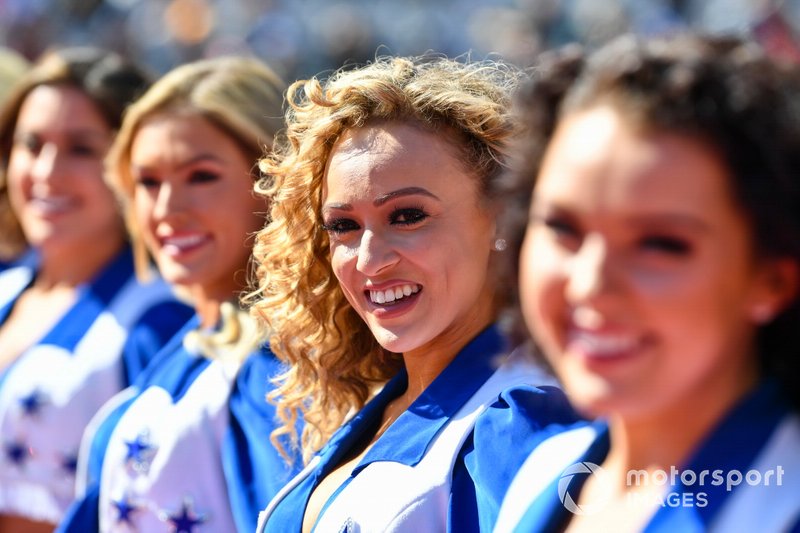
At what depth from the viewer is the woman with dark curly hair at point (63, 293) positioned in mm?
3295

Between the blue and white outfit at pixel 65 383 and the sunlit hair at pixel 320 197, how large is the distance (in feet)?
2.88

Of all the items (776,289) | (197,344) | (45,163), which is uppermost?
(45,163)

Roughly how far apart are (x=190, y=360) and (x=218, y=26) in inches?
308

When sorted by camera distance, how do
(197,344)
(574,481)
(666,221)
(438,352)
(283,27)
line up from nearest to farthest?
(666,221), (574,481), (438,352), (197,344), (283,27)

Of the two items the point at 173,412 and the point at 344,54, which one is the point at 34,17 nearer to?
the point at 344,54

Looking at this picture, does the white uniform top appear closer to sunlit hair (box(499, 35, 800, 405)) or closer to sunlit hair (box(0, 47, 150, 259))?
sunlit hair (box(0, 47, 150, 259))

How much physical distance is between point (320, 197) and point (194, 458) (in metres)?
0.83

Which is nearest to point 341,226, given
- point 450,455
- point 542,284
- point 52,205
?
point 450,455

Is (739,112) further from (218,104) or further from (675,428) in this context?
(218,104)

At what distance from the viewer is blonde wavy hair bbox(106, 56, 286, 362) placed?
A: 9.70 feet

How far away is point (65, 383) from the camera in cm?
329

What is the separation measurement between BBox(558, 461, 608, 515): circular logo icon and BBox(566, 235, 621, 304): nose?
362mm

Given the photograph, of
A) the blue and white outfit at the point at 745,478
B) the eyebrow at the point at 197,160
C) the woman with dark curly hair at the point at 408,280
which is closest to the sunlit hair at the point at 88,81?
the eyebrow at the point at 197,160

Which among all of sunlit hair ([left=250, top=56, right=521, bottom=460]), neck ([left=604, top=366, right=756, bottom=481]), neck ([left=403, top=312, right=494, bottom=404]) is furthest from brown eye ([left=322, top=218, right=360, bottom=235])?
neck ([left=604, top=366, right=756, bottom=481])
